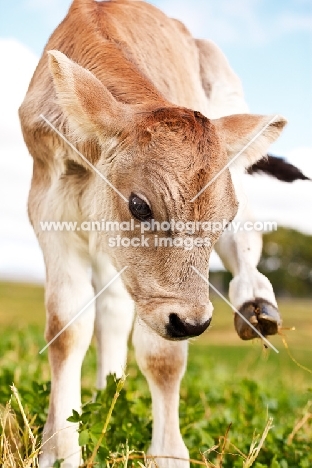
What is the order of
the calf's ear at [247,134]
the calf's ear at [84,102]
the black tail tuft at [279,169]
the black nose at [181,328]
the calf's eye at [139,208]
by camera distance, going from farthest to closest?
1. the black tail tuft at [279,169]
2. the calf's ear at [247,134]
3. the calf's ear at [84,102]
4. the calf's eye at [139,208]
5. the black nose at [181,328]

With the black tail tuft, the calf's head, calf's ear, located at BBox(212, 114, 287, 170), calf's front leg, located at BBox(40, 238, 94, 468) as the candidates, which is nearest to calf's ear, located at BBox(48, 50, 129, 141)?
the calf's head

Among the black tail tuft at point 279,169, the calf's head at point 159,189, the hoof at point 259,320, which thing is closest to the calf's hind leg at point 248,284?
the hoof at point 259,320

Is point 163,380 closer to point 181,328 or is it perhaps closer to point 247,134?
point 181,328

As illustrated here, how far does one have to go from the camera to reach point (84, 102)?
12.6ft

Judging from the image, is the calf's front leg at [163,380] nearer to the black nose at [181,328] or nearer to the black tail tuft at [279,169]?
the black nose at [181,328]

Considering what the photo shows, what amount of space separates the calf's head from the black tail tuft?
3.82 feet

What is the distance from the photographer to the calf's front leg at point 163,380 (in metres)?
4.20

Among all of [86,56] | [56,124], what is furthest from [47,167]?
[86,56]

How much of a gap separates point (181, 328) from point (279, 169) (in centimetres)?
222

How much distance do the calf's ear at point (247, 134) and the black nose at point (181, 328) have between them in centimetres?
106

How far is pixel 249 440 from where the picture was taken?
4613 millimetres

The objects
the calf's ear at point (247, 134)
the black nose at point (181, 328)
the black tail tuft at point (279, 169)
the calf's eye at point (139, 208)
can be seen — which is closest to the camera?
the black nose at point (181, 328)

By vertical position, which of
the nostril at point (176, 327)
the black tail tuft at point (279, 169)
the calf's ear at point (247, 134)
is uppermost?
the calf's ear at point (247, 134)

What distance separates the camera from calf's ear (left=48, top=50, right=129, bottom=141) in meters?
3.79
